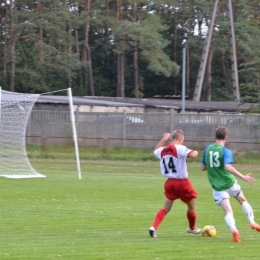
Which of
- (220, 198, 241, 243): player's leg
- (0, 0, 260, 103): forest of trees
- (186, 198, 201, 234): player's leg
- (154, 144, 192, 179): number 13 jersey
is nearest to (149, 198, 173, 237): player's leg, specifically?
(186, 198, 201, 234): player's leg

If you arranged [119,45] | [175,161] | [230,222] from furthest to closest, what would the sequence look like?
1. [119,45]
2. [175,161]
3. [230,222]

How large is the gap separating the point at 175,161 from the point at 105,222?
2623 mm

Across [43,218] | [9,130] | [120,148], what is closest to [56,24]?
[120,148]

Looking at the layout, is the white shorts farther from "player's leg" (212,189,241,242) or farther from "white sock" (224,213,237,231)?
"white sock" (224,213,237,231)

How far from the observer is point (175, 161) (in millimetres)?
10609

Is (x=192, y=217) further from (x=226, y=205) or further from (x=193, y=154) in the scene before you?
(x=193, y=154)

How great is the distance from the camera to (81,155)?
35688mm

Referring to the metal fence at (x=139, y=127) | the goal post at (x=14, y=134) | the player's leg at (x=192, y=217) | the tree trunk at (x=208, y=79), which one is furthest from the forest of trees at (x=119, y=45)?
the player's leg at (x=192, y=217)

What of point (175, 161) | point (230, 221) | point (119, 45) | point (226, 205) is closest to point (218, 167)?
point (226, 205)

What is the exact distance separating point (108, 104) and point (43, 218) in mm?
33315

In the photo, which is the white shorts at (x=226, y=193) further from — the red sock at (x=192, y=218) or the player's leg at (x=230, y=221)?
the red sock at (x=192, y=218)

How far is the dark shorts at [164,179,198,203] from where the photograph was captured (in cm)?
1066

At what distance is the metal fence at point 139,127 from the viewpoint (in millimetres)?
37156

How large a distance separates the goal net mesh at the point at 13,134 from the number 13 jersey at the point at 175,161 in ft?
43.7
